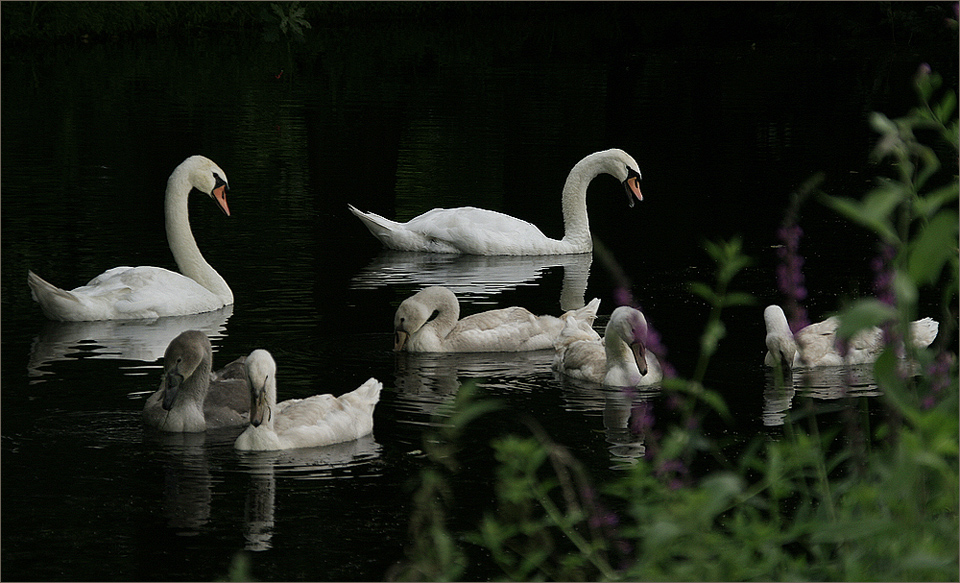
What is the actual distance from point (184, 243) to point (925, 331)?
247 inches

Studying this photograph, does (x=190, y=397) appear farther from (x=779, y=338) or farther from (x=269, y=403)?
(x=779, y=338)

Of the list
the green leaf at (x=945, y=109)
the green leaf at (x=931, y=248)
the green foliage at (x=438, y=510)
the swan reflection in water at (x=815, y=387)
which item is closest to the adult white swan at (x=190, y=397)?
the green foliage at (x=438, y=510)

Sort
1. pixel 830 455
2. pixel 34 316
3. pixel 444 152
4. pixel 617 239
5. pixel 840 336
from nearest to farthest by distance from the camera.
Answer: pixel 840 336 → pixel 830 455 → pixel 34 316 → pixel 617 239 → pixel 444 152

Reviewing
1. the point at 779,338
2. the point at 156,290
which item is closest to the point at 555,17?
the point at 156,290

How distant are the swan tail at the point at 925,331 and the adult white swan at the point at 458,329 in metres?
2.43

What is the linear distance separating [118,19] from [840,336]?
1724 inches

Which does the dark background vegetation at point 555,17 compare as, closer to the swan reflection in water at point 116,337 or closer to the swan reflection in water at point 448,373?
the swan reflection in water at point 116,337

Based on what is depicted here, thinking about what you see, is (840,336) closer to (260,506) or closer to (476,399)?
(260,506)

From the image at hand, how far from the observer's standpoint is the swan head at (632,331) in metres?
9.34

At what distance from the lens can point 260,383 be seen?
25.9ft

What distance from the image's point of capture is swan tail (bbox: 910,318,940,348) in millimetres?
10622

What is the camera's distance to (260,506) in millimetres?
7164

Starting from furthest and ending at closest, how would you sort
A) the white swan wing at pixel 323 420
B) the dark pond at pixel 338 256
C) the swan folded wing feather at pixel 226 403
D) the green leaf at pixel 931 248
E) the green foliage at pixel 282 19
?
1. the green foliage at pixel 282 19
2. the swan folded wing feather at pixel 226 403
3. the white swan wing at pixel 323 420
4. the dark pond at pixel 338 256
5. the green leaf at pixel 931 248

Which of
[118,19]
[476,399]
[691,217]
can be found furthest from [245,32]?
[476,399]
